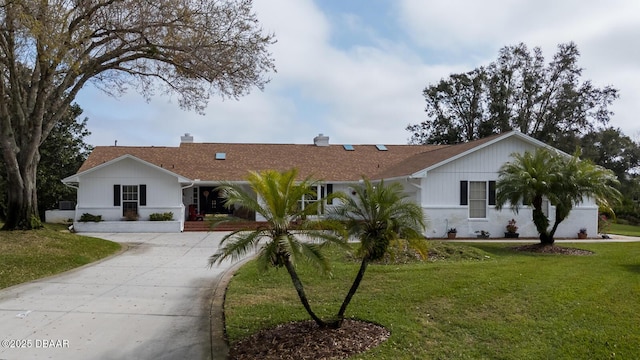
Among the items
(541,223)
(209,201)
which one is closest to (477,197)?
(541,223)

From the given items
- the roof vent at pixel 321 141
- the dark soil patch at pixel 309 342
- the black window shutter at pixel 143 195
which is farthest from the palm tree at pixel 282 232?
the roof vent at pixel 321 141

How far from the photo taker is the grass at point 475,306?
20.0ft

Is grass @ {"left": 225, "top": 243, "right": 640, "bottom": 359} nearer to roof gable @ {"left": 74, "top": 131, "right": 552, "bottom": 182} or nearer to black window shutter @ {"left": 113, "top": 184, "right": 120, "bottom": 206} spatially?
roof gable @ {"left": 74, "top": 131, "right": 552, "bottom": 182}

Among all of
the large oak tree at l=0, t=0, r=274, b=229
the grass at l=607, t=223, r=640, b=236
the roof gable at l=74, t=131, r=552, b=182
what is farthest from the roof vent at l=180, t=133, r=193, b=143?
the grass at l=607, t=223, r=640, b=236

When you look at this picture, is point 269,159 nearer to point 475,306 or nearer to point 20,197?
point 20,197

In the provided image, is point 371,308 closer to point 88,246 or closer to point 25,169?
point 88,246

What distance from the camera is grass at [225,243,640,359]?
6.10 m

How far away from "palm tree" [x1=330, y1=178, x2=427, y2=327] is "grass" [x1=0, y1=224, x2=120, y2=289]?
26.3 ft

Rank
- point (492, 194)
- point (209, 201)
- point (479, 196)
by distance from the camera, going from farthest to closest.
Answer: point (209, 201), point (479, 196), point (492, 194)

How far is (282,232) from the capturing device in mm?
6312

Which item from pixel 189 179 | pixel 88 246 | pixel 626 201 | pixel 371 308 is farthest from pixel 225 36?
pixel 626 201

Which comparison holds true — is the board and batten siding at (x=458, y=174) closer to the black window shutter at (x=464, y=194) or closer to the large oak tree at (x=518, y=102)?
the black window shutter at (x=464, y=194)

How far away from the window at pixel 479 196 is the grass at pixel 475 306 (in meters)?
9.00

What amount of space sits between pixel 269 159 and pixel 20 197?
14787 millimetres
